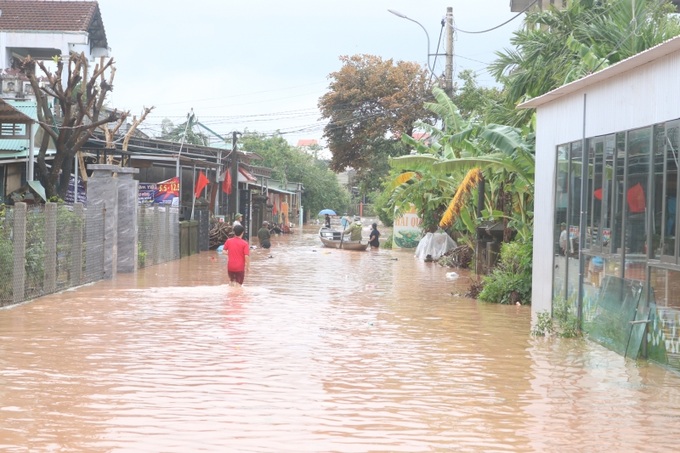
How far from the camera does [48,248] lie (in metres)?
19.0

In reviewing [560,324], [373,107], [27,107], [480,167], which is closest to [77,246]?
[480,167]

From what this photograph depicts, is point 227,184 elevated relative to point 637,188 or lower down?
elevated

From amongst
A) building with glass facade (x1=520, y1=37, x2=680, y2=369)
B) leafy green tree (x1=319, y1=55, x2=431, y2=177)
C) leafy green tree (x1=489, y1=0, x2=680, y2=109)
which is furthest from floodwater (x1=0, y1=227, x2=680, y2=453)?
leafy green tree (x1=319, y1=55, x2=431, y2=177)

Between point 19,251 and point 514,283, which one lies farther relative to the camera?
point 514,283

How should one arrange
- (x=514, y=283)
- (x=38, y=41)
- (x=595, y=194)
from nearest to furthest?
(x=595, y=194) → (x=514, y=283) → (x=38, y=41)

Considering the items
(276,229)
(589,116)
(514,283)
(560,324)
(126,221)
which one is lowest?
(560,324)

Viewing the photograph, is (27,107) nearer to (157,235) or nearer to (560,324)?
(157,235)

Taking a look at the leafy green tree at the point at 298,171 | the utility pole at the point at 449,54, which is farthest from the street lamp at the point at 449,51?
the leafy green tree at the point at 298,171

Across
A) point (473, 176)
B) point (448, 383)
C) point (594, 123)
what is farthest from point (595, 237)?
point (473, 176)

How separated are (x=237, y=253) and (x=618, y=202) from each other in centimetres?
907

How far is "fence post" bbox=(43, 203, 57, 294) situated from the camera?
61.7 ft

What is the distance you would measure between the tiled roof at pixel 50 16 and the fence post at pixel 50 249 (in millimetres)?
26463

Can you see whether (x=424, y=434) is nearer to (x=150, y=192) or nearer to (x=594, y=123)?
(x=594, y=123)

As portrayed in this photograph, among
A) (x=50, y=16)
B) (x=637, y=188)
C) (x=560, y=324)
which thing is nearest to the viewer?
(x=637, y=188)
